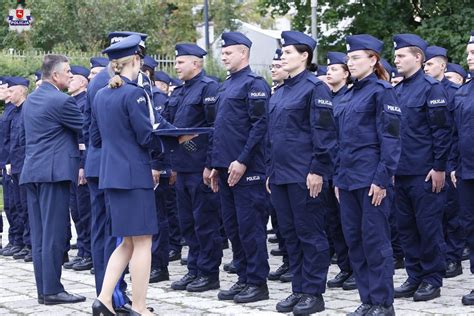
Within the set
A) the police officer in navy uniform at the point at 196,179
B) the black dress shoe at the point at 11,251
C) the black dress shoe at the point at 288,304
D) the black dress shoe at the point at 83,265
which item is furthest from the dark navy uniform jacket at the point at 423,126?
the black dress shoe at the point at 11,251

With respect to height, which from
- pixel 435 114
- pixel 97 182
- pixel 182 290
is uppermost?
pixel 435 114

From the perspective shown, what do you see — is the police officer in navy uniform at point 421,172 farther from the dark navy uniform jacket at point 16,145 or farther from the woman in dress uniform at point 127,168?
the dark navy uniform jacket at point 16,145

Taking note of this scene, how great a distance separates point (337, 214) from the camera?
10.3 m

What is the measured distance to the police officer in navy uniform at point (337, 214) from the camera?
32.0ft

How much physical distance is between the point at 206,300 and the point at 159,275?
4.29ft

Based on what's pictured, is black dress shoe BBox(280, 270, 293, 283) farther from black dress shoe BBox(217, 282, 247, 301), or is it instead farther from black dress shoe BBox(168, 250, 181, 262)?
black dress shoe BBox(168, 250, 181, 262)

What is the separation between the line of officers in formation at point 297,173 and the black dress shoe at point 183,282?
0.06 ft

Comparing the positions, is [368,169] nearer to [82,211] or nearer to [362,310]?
[362,310]

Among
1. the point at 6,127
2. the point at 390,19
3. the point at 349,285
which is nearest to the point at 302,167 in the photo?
the point at 349,285

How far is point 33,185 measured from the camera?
9.49 metres

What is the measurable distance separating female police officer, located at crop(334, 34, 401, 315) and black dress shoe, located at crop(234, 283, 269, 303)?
1.20 meters

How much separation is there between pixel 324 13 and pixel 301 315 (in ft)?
59.1

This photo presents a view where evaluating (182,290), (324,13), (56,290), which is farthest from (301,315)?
(324,13)

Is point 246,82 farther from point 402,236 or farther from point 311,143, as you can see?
point 402,236
